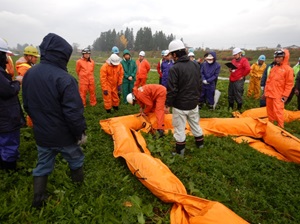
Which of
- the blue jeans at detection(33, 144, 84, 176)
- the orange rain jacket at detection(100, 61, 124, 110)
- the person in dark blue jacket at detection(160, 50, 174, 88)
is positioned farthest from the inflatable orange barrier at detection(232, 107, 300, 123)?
the blue jeans at detection(33, 144, 84, 176)

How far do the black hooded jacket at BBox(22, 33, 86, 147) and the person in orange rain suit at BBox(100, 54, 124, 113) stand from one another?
163 inches

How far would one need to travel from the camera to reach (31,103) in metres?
2.62

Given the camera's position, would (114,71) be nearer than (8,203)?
No

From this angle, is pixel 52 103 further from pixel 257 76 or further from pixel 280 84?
pixel 257 76

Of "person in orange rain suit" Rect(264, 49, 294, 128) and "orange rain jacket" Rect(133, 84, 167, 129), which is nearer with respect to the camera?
"orange rain jacket" Rect(133, 84, 167, 129)

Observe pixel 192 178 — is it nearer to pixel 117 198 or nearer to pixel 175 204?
pixel 175 204

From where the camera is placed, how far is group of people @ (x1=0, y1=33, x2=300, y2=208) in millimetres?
2537

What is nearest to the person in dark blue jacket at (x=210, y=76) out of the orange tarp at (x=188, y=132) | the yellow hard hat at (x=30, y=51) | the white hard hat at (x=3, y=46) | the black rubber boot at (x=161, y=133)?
the orange tarp at (x=188, y=132)

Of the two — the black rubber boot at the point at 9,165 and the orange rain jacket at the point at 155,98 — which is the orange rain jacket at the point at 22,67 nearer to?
the black rubber boot at the point at 9,165

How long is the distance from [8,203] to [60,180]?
693 mm

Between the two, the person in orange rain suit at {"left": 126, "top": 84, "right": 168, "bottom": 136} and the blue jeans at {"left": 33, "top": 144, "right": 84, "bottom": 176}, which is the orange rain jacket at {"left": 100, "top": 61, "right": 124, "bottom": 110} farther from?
the blue jeans at {"left": 33, "top": 144, "right": 84, "bottom": 176}

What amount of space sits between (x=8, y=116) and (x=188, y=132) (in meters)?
3.70

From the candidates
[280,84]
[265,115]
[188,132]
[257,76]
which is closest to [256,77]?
[257,76]

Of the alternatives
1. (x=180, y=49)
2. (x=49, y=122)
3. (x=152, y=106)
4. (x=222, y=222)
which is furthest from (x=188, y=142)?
(x=49, y=122)
